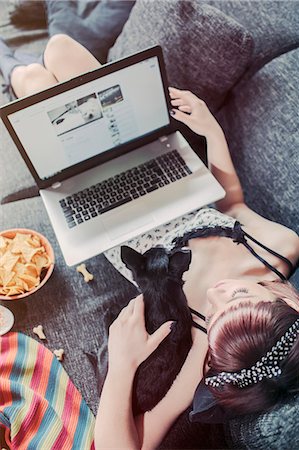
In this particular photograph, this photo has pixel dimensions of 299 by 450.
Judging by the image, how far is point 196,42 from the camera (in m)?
1.34

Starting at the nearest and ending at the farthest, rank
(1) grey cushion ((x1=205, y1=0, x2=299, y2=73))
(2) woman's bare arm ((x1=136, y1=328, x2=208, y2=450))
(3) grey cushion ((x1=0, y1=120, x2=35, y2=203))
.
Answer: (2) woman's bare arm ((x1=136, y1=328, x2=208, y2=450)), (1) grey cushion ((x1=205, y1=0, x2=299, y2=73)), (3) grey cushion ((x1=0, y1=120, x2=35, y2=203))

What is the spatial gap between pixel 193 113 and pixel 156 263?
0.43 m

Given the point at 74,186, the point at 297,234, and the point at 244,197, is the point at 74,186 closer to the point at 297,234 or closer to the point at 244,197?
the point at 244,197

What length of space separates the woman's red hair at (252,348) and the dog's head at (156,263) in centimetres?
19

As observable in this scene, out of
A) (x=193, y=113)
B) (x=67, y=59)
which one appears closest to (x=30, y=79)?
(x=67, y=59)

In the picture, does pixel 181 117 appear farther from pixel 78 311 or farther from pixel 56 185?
pixel 78 311

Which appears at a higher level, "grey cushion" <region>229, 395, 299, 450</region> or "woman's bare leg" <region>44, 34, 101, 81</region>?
"woman's bare leg" <region>44, 34, 101, 81</region>

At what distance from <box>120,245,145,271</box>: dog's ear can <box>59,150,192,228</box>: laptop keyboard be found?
0.46 feet

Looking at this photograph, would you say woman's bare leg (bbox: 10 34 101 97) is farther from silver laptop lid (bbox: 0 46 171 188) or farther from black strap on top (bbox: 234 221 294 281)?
black strap on top (bbox: 234 221 294 281)

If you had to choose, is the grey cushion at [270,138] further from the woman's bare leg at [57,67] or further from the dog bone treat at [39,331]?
the dog bone treat at [39,331]

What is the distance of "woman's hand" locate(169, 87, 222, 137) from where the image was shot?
134cm

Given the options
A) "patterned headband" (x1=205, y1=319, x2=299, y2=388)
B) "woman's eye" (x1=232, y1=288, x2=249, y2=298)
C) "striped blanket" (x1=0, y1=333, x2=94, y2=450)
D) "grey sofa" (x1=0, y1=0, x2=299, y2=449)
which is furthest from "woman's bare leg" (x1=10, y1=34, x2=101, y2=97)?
"patterned headband" (x1=205, y1=319, x2=299, y2=388)

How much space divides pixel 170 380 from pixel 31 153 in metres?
0.58

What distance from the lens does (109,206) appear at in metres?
1.26
